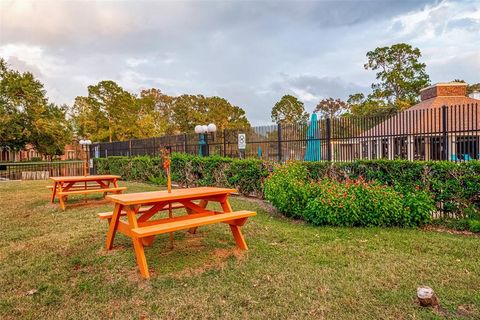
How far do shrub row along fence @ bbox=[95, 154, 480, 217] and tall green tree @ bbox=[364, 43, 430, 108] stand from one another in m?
30.8

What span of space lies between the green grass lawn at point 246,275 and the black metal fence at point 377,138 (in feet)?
8.77

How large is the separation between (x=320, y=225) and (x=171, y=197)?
9.56 feet

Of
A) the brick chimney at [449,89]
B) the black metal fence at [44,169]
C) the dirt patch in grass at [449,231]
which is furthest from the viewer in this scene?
the black metal fence at [44,169]

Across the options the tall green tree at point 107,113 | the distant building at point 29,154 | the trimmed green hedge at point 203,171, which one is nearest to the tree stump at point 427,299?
the trimmed green hedge at point 203,171

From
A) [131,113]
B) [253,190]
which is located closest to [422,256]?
[253,190]

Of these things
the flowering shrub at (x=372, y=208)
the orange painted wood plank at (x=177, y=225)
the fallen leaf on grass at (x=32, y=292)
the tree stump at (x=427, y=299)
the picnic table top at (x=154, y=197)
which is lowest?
the fallen leaf on grass at (x=32, y=292)

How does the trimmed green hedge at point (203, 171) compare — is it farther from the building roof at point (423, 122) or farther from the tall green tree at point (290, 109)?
the tall green tree at point (290, 109)

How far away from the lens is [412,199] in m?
5.38

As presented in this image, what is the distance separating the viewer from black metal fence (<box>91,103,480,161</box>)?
6625mm

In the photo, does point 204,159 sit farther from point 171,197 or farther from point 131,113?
point 131,113

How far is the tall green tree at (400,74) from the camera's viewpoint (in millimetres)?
35438

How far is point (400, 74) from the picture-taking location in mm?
36125

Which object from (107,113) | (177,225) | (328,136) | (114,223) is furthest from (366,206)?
(107,113)

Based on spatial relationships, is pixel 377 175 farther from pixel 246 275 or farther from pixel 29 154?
pixel 29 154
